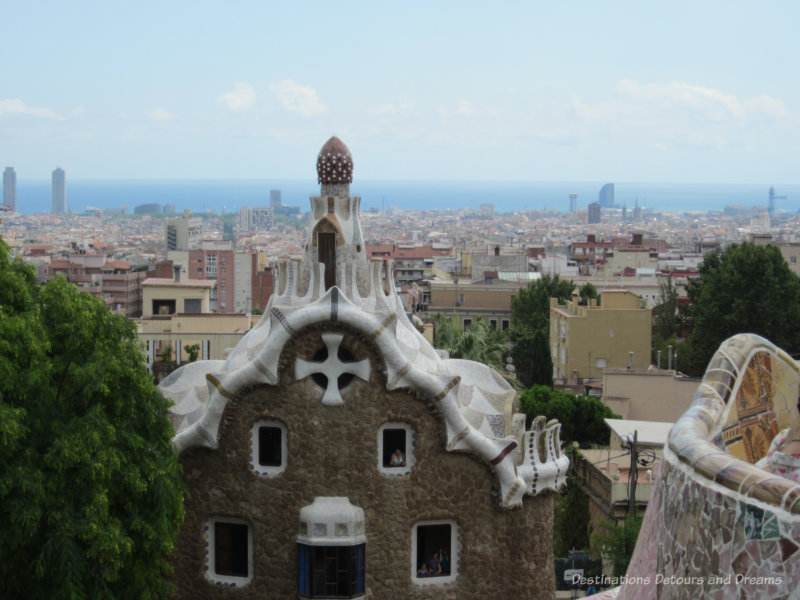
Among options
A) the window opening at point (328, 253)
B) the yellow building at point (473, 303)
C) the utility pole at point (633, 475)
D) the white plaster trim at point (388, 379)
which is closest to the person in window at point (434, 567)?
the white plaster trim at point (388, 379)

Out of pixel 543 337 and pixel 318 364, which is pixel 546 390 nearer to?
pixel 543 337

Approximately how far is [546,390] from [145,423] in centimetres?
2448

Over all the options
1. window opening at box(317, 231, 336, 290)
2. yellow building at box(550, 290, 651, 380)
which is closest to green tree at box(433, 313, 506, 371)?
yellow building at box(550, 290, 651, 380)

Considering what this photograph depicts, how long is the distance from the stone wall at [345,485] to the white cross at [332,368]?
8cm

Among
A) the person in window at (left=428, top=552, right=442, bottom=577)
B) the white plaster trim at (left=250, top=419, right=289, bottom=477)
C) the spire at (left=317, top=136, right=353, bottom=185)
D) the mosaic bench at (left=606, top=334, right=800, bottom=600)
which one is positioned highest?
the spire at (left=317, top=136, right=353, bottom=185)

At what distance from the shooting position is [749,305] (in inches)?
2219

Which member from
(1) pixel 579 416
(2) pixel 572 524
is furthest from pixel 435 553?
(1) pixel 579 416

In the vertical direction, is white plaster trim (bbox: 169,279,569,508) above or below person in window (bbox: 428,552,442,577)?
above

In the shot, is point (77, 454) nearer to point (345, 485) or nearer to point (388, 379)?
point (345, 485)

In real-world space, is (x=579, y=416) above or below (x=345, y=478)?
below

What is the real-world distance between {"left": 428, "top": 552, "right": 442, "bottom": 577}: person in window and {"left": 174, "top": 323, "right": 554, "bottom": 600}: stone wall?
8 centimetres

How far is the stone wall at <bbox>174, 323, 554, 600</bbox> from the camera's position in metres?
16.6

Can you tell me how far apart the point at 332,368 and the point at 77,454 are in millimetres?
3928

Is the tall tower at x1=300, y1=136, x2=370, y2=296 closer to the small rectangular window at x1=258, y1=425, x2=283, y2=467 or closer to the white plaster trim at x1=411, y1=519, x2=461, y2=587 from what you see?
the small rectangular window at x1=258, y1=425, x2=283, y2=467
